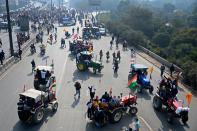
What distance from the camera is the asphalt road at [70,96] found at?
2028 cm

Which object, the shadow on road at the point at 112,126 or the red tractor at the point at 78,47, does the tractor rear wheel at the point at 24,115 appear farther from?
the red tractor at the point at 78,47

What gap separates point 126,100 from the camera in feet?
71.4

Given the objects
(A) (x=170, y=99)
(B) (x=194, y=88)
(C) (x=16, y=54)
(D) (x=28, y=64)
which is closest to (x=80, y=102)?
(A) (x=170, y=99)

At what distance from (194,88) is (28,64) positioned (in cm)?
1853

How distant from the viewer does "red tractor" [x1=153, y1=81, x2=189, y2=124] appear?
2059 centimetres

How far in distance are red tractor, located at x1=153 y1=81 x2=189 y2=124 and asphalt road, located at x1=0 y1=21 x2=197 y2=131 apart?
0.48 m

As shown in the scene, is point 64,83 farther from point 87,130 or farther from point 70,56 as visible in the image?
point 70,56

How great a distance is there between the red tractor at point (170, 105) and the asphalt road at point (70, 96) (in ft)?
1.56

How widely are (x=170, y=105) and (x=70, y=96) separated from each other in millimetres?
8222

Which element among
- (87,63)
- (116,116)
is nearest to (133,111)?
(116,116)

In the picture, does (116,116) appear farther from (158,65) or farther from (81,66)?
(158,65)

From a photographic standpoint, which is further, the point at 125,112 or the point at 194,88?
the point at 194,88

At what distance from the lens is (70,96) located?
85.3 ft

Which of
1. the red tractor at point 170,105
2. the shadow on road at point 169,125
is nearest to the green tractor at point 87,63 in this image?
the red tractor at point 170,105
